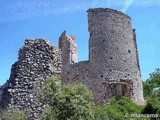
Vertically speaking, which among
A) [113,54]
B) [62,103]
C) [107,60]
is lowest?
[62,103]

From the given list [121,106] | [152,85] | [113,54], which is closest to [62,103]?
[121,106]

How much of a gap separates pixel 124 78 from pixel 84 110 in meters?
18.3

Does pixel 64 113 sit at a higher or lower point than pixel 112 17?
lower

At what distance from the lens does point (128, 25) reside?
29.2 metres

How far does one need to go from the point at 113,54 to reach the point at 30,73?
1847cm

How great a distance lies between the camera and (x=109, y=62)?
26703mm

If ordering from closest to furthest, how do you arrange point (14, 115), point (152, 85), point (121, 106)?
1. point (14, 115)
2. point (121, 106)
3. point (152, 85)

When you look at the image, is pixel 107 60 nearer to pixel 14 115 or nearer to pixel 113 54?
pixel 113 54

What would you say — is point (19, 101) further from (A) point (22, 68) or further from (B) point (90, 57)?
(B) point (90, 57)

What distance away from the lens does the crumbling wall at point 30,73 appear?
8695 millimetres

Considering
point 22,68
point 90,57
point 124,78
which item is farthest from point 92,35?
point 22,68

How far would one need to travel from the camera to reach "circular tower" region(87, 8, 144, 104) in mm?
26406

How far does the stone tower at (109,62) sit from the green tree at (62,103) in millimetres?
17273

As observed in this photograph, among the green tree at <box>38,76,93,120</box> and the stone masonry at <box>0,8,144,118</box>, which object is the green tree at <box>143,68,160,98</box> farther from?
the green tree at <box>38,76,93,120</box>
